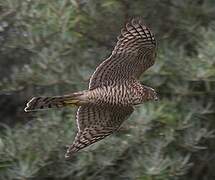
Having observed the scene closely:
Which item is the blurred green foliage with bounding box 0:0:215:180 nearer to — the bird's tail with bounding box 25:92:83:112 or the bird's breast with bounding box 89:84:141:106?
the bird's breast with bounding box 89:84:141:106

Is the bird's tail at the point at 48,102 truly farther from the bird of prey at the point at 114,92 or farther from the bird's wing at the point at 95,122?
the bird's wing at the point at 95,122

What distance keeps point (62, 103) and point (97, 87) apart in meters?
0.15

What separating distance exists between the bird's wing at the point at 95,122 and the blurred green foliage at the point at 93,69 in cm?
35

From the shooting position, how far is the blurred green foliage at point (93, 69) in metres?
3.99

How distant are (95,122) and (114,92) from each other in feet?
0.68

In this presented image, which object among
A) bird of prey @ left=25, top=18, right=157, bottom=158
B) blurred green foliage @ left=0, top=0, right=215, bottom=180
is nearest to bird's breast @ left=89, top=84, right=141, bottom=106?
bird of prey @ left=25, top=18, right=157, bottom=158

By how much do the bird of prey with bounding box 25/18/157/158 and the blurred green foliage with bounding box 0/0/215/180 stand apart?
40cm

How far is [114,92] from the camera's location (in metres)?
3.39

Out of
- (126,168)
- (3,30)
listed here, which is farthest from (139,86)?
(3,30)

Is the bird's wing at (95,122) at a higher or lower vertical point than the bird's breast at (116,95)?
lower

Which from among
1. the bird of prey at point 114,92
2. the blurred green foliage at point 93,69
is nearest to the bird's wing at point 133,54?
the bird of prey at point 114,92

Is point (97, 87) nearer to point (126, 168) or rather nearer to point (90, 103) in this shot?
point (90, 103)

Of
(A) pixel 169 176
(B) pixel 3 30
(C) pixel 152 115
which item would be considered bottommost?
(A) pixel 169 176

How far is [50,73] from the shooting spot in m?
4.15
